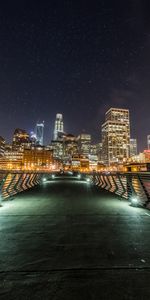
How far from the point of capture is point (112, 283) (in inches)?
115

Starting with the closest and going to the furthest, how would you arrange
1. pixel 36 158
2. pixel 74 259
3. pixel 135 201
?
pixel 74 259
pixel 135 201
pixel 36 158

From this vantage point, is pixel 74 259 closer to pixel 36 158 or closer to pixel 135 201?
pixel 135 201

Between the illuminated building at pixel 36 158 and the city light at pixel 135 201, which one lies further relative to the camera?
the illuminated building at pixel 36 158

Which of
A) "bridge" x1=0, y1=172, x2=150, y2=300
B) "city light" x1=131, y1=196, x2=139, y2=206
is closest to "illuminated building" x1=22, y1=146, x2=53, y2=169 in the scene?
"city light" x1=131, y1=196, x2=139, y2=206

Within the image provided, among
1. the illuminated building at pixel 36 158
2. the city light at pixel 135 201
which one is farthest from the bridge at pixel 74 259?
the illuminated building at pixel 36 158

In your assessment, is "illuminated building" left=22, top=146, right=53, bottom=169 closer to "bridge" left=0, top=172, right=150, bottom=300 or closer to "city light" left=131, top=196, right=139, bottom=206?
"city light" left=131, top=196, right=139, bottom=206

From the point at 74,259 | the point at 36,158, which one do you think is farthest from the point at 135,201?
the point at 36,158

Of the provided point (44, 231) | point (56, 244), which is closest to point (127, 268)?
point (56, 244)

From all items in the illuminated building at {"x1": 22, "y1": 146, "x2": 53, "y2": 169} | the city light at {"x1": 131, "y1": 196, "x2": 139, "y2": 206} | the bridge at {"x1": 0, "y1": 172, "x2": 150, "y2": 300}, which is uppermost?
the illuminated building at {"x1": 22, "y1": 146, "x2": 53, "y2": 169}

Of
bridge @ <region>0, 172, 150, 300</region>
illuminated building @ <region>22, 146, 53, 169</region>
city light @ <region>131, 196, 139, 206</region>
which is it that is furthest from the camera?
illuminated building @ <region>22, 146, 53, 169</region>

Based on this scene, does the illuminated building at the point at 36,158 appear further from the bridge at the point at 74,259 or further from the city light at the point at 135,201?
the bridge at the point at 74,259

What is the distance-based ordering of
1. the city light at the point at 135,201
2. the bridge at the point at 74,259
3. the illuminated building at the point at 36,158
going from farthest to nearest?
the illuminated building at the point at 36,158 < the city light at the point at 135,201 < the bridge at the point at 74,259

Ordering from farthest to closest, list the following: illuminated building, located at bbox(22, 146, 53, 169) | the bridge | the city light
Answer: illuminated building, located at bbox(22, 146, 53, 169), the city light, the bridge

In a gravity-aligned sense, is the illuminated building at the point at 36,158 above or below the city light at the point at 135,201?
above
